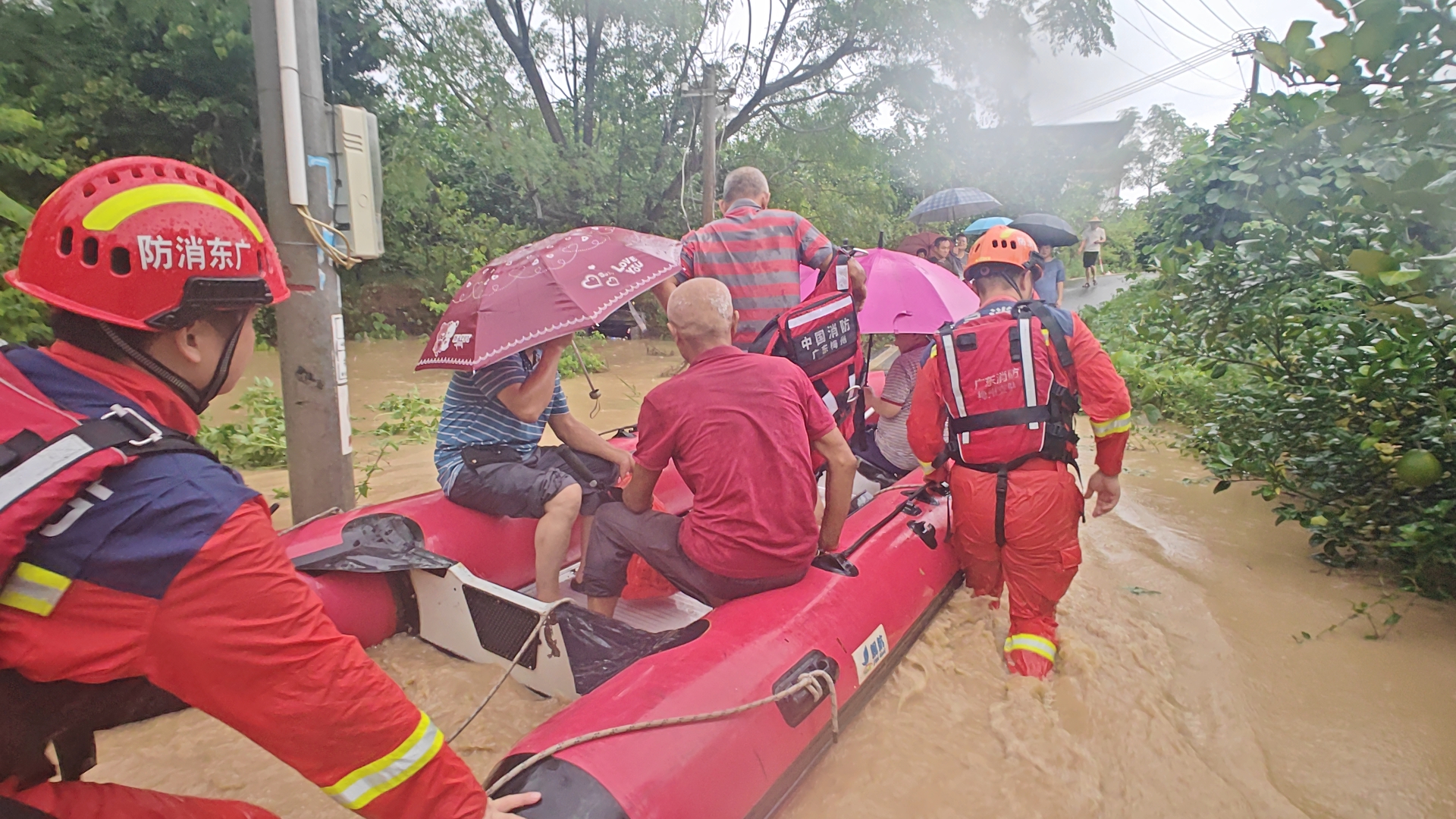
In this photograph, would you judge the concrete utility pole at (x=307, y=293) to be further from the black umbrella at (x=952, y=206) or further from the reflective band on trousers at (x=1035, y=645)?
the black umbrella at (x=952, y=206)

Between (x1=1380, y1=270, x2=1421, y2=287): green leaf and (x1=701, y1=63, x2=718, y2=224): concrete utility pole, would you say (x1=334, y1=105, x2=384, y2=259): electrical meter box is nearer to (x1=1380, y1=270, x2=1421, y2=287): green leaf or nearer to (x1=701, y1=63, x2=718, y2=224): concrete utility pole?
(x1=1380, y1=270, x2=1421, y2=287): green leaf

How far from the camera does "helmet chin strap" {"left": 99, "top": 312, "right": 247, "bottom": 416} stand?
114cm

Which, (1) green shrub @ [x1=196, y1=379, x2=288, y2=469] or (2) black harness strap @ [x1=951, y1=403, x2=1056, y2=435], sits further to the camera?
(1) green shrub @ [x1=196, y1=379, x2=288, y2=469]

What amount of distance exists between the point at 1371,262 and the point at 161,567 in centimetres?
269

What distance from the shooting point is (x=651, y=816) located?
1709 mm

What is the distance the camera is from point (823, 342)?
11.7 feet

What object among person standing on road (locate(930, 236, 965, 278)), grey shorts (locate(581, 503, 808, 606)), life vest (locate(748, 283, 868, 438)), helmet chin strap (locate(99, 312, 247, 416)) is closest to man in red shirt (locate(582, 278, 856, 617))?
grey shorts (locate(581, 503, 808, 606))

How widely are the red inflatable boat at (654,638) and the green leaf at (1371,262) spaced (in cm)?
167

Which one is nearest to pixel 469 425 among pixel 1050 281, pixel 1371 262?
pixel 1371 262

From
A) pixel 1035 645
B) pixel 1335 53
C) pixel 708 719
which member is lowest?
pixel 1035 645

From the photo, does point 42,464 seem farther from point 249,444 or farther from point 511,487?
point 249,444

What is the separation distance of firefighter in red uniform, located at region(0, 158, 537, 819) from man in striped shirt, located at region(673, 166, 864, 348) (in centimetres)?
249

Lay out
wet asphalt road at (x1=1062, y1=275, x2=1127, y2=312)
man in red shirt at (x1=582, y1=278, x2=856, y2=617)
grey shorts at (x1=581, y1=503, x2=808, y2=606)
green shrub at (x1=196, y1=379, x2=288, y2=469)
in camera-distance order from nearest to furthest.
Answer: man in red shirt at (x1=582, y1=278, x2=856, y2=617) → grey shorts at (x1=581, y1=503, x2=808, y2=606) → green shrub at (x1=196, y1=379, x2=288, y2=469) → wet asphalt road at (x1=1062, y1=275, x2=1127, y2=312)

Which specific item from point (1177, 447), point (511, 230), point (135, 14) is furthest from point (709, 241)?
point (511, 230)
